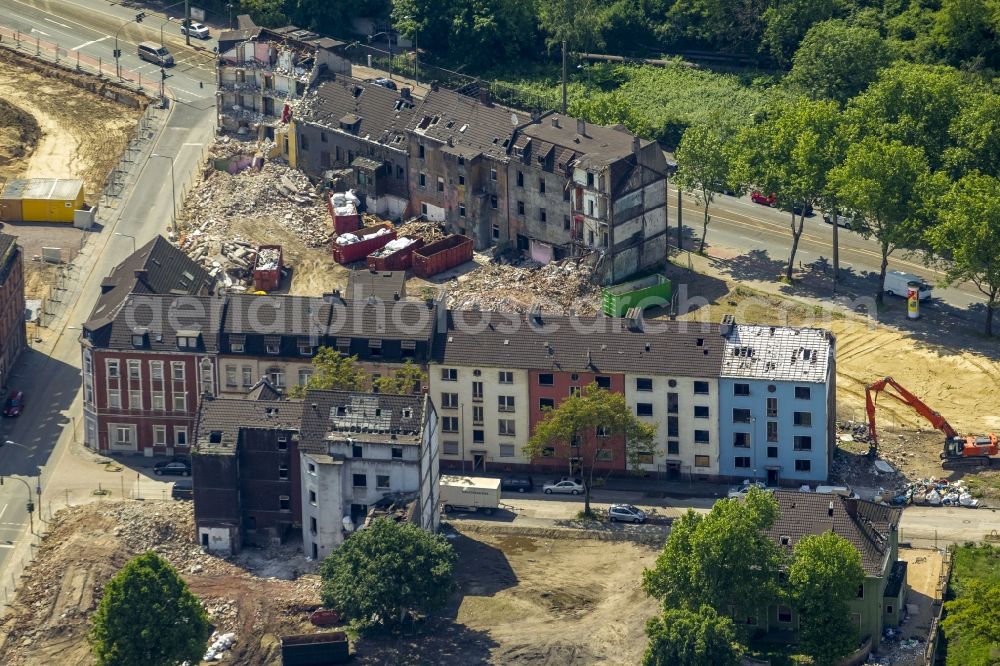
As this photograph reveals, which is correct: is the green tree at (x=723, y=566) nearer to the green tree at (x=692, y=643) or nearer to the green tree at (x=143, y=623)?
the green tree at (x=692, y=643)

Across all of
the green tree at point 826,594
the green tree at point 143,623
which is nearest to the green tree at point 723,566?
the green tree at point 826,594

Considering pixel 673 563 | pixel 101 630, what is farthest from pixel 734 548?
pixel 101 630

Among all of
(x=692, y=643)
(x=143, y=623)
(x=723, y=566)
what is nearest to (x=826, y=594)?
(x=723, y=566)

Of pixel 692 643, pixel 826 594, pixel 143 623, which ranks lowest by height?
pixel 692 643

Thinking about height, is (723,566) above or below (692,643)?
above

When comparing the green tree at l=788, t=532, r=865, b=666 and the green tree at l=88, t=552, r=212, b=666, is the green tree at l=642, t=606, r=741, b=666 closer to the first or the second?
the green tree at l=788, t=532, r=865, b=666

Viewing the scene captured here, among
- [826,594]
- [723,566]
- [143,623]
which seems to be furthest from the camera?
[723,566]

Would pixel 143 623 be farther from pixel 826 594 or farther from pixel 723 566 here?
pixel 826 594
